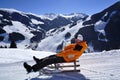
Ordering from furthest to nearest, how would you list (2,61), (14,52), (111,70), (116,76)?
(14,52) < (2,61) < (111,70) < (116,76)

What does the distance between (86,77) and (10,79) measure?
3.52m

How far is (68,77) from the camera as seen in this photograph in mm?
10461

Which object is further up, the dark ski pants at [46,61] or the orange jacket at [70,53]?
the orange jacket at [70,53]

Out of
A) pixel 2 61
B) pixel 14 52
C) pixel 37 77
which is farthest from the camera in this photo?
pixel 14 52

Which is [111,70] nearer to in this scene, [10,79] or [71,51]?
[71,51]

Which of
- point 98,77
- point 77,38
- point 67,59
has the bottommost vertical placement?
point 98,77

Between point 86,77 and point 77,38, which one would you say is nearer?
point 86,77

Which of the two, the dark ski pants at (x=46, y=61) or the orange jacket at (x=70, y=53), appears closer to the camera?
the dark ski pants at (x=46, y=61)

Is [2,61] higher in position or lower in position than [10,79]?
higher

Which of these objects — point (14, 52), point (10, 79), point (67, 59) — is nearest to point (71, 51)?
point (67, 59)

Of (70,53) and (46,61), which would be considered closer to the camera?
(46,61)

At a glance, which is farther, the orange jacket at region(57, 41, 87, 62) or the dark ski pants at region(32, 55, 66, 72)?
the orange jacket at region(57, 41, 87, 62)

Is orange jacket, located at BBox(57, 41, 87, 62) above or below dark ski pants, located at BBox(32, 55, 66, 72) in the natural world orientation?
above

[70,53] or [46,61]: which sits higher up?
[70,53]
